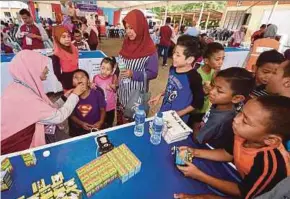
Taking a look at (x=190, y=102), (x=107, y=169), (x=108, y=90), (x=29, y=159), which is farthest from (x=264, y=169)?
(x=108, y=90)

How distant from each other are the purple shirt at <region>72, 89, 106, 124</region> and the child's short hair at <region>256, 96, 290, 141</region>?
4.99ft

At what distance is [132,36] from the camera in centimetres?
204

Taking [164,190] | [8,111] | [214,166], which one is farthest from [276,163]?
[8,111]

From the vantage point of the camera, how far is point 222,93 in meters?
1.31

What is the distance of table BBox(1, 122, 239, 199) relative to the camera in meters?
0.96

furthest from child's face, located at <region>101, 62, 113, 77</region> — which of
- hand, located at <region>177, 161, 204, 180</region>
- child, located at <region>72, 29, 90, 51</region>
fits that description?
child, located at <region>72, 29, 90, 51</region>

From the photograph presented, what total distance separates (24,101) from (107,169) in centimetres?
85

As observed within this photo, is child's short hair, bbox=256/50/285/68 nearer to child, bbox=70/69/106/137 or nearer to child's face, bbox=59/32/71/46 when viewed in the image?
child, bbox=70/69/106/137

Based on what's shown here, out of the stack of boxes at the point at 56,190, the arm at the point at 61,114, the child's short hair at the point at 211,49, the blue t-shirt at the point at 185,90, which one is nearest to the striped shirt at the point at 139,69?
the blue t-shirt at the point at 185,90

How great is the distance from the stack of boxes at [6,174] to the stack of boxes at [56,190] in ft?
0.36

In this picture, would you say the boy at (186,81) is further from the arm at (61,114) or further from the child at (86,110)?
the arm at (61,114)

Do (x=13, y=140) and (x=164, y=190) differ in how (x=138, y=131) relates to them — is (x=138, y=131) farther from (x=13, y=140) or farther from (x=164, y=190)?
(x=13, y=140)

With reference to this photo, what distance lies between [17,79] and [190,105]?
4.76 ft

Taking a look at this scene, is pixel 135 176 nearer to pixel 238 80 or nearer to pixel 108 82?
pixel 238 80
